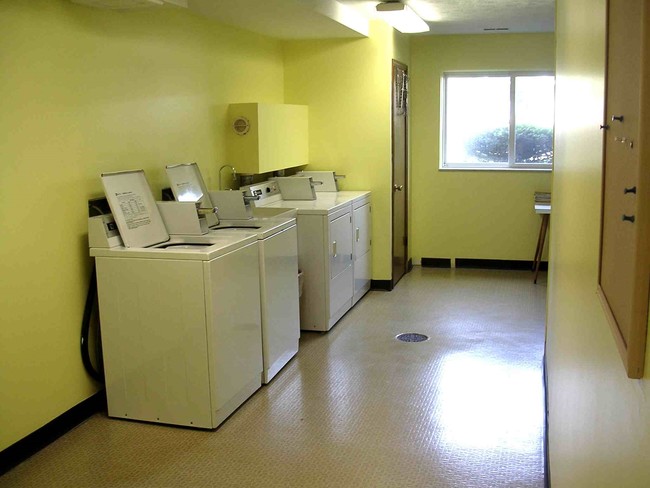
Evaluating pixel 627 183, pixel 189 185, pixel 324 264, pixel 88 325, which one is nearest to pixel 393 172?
pixel 324 264

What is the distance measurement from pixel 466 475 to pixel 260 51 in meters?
4.03

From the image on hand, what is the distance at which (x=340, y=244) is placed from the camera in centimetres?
551

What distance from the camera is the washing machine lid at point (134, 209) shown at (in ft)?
12.1

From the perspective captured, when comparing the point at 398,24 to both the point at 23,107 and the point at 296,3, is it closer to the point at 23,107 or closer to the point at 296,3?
the point at 296,3

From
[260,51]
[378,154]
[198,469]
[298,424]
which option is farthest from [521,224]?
[198,469]

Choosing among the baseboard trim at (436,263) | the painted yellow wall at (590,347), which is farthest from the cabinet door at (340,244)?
the painted yellow wall at (590,347)

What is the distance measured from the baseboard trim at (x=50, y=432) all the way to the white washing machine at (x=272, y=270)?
980 millimetres

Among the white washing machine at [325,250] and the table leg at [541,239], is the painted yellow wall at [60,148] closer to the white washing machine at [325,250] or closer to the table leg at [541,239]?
the white washing machine at [325,250]

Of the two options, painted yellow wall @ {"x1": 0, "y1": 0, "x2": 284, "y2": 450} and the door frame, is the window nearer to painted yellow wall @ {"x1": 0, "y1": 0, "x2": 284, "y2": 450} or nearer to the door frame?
the door frame

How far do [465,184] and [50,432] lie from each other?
5.17 meters

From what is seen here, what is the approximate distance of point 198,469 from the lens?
10.5 feet

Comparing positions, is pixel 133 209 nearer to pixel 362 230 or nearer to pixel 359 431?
pixel 359 431

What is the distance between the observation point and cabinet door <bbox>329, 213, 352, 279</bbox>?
531cm

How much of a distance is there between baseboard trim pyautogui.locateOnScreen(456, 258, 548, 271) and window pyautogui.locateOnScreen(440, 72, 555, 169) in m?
1.00
